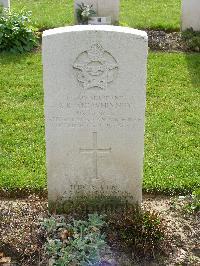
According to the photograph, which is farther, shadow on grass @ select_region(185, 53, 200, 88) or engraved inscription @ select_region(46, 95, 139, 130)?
shadow on grass @ select_region(185, 53, 200, 88)

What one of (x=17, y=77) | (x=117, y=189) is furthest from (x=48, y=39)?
(x=17, y=77)

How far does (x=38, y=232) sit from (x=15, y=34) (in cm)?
537

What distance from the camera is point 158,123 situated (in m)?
7.09

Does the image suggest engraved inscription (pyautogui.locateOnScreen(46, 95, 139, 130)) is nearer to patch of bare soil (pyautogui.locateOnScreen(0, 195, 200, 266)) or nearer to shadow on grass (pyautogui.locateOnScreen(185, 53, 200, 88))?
patch of bare soil (pyautogui.locateOnScreen(0, 195, 200, 266))

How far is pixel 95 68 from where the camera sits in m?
4.60

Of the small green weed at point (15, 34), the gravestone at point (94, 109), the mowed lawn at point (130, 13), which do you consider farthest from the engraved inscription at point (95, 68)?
the mowed lawn at point (130, 13)

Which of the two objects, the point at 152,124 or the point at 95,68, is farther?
the point at 152,124

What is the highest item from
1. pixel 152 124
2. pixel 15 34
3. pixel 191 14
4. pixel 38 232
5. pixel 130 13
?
pixel 130 13

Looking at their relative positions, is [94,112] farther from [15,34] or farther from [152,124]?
[15,34]

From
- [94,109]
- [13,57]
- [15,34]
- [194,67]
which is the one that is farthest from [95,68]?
[15,34]

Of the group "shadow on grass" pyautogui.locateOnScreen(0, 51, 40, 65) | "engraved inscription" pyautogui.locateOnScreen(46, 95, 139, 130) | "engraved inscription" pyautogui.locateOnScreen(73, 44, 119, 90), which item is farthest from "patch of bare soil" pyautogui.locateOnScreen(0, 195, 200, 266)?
"shadow on grass" pyautogui.locateOnScreen(0, 51, 40, 65)

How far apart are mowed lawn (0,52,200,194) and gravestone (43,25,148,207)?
738 mm

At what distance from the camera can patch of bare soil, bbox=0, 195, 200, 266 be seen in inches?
183

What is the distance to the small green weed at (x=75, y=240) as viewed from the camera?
4453 mm
